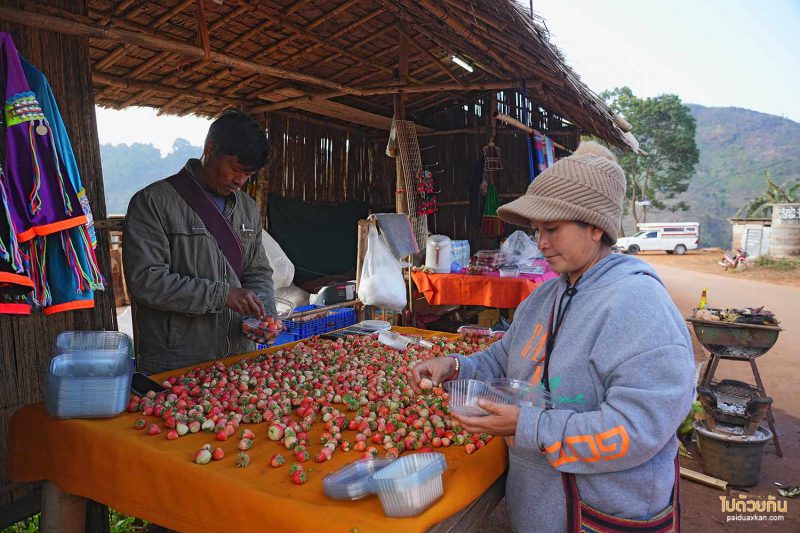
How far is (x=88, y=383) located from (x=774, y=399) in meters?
6.52

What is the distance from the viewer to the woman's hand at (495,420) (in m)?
1.32

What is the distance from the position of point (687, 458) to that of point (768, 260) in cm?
1821

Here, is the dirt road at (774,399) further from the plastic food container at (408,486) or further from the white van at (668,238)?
the white van at (668,238)

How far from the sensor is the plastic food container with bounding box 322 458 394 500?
4.03 feet

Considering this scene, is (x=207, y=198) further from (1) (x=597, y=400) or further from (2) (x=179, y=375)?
(1) (x=597, y=400)

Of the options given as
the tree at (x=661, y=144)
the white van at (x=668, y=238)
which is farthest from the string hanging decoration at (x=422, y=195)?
the tree at (x=661, y=144)

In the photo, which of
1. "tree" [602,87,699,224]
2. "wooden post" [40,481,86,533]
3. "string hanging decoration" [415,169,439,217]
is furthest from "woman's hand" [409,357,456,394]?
"tree" [602,87,699,224]

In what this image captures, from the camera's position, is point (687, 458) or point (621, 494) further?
point (687, 458)

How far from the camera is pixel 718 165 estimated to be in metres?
67.3

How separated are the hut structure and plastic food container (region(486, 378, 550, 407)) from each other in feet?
6.98

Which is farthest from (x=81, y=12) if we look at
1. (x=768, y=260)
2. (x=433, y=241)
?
(x=768, y=260)

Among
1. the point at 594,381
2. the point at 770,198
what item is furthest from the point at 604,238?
the point at 770,198

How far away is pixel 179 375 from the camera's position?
2232 mm

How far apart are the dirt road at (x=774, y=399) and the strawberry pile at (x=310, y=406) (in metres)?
2.55
